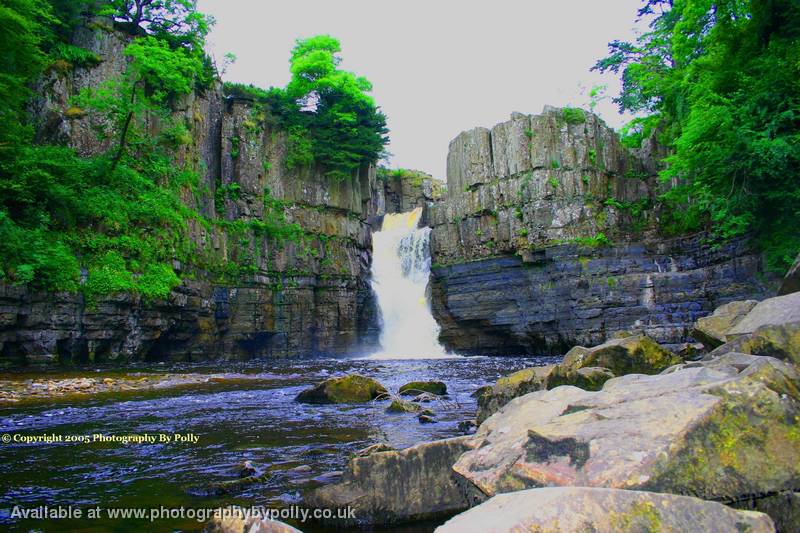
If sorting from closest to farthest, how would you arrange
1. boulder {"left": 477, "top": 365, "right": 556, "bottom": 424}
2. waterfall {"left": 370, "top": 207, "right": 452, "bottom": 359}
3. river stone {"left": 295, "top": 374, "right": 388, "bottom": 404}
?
boulder {"left": 477, "top": 365, "right": 556, "bottom": 424}, river stone {"left": 295, "top": 374, "right": 388, "bottom": 404}, waterfall {"left": 370, "top": 207, "right": 452, "bottom": 359}

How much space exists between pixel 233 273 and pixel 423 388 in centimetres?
1895

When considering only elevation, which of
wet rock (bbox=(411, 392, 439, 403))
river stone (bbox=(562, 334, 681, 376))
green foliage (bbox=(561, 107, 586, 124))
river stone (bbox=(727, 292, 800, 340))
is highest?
green foliage (bbox=(561, 107, 586, 124))

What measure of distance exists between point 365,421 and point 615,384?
17.1 ft

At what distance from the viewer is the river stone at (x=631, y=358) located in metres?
9.13

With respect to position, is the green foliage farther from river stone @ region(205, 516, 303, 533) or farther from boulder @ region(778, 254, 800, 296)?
river stone @ region(205, 516, 303, 533)

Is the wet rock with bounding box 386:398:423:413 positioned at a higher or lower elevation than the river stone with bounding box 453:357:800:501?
lower

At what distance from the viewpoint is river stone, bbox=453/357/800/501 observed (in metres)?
3.06

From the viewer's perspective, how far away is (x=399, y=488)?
4.65m

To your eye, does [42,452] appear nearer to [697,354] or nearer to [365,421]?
[365,421]

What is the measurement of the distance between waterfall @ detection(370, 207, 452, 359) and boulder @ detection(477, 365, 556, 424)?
23174 mm

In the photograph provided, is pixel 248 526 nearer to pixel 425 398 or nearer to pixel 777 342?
pixel 777 342

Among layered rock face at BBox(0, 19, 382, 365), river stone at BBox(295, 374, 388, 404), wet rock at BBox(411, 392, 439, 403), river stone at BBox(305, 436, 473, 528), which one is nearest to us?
river stone at BBox(305, 436, 473, 528)

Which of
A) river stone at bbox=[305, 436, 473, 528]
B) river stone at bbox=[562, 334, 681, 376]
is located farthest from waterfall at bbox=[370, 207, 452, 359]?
river stone at bbox=[305, 436, 473, 528]

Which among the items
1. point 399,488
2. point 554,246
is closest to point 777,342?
point 399,488
